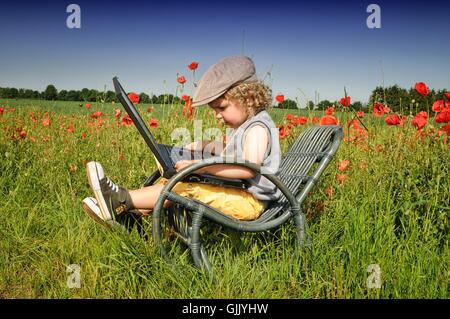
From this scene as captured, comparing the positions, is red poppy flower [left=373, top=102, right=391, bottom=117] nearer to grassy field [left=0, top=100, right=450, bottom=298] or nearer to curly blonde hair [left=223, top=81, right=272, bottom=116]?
grassy field [left=0, top=100, right=450, bottom=298]

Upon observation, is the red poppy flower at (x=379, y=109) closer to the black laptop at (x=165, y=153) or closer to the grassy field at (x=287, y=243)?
the grassy field at (x=287, y=243)

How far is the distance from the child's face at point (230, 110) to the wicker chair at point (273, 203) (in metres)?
0.35

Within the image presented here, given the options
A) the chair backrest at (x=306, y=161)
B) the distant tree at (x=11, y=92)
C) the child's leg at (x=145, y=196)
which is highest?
the distant tree at (x=11, y=92)

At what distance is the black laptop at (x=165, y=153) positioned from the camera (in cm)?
175

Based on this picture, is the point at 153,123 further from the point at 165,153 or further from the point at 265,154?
the point at 265,154

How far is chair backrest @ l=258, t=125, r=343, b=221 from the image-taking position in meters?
2.08

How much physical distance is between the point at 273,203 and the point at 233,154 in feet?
1.15

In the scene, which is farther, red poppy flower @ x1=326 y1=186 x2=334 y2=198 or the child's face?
red poppy flower @ x1=326 y1=186 x2=334 y2=198

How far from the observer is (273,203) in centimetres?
222

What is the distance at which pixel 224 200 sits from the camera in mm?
2082

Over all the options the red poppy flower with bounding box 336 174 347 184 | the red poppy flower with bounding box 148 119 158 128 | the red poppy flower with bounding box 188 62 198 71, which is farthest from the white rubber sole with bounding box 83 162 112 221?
the red poppy flower with bounding box 188 62 198 71

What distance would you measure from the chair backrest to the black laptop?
234 mm

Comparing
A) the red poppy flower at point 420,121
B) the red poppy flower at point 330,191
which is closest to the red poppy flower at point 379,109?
the red poppy flower at point 420,121
